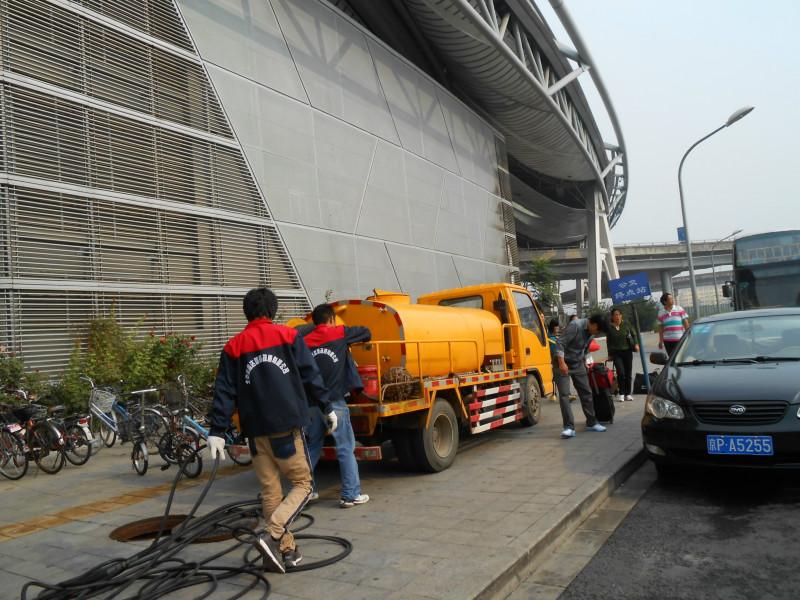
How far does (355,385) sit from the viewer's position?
549cm

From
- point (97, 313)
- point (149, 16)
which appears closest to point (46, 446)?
point (97, 313)

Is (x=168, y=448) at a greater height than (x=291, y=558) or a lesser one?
greater

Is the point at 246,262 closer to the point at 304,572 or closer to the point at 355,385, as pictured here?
the point at 355,385

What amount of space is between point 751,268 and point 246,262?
44.7ft

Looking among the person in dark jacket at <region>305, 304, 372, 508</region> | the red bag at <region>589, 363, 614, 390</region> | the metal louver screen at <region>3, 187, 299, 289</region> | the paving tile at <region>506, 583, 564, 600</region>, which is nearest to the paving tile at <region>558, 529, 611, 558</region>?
the paving tile at <region>506, 583, 564, 600</region>

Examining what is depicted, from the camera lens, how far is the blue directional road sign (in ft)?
36.1

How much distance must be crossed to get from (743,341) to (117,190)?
10.3 metres

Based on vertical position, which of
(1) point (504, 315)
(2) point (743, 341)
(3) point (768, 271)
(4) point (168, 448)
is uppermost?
(3) point (768, 271)

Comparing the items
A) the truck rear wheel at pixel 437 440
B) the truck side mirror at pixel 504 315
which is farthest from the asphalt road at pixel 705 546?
the truck side mirror at pixel 504 315

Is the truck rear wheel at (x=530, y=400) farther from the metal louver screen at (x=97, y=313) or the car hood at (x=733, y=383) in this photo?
the metal louver screen at (x=97, y=313)

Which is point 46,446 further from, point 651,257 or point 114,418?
point 651,257

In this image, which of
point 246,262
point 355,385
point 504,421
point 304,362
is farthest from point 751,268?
point 304,362

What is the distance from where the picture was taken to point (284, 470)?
403cm

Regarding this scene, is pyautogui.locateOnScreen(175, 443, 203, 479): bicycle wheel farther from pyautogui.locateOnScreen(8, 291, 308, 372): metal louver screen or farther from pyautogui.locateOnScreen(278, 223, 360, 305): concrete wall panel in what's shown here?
pyautogui.locateOnScreen(278, 223, 360, 305): concrete wall panel
